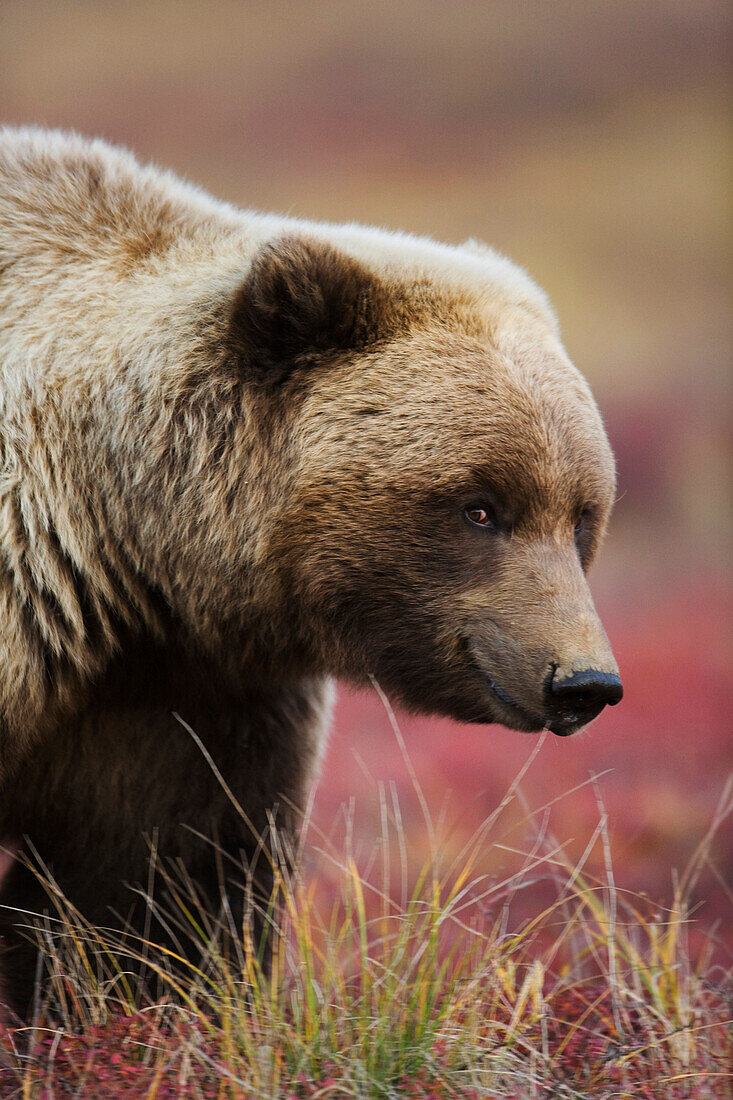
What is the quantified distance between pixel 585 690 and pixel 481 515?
53 cm

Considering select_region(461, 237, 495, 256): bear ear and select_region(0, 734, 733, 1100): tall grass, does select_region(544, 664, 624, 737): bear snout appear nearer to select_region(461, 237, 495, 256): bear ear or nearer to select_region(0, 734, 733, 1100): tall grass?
select_region(0, 734, 733, 1100): tall grass

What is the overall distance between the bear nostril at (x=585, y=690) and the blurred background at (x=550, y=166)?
5.14 m

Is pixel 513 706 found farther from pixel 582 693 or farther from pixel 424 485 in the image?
pixel 424 485

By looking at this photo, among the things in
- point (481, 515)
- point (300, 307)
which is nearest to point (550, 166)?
point (300, 307)

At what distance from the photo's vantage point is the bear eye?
299 centimetres

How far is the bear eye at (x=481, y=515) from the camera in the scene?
2.99 m

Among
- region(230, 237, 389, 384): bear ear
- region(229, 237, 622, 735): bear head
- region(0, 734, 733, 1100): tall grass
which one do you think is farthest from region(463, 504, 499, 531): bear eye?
region(0, 734, 733, 1100): tall grass

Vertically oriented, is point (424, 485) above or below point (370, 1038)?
above

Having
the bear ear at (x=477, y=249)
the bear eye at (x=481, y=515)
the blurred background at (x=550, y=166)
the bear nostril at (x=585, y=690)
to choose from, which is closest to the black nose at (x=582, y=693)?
the bear nostril at (x=585, y=690)

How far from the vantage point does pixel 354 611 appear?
3096mm

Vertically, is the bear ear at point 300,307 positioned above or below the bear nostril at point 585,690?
above

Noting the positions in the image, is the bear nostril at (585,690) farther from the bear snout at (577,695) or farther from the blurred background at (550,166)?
the blurred background at (550,166)

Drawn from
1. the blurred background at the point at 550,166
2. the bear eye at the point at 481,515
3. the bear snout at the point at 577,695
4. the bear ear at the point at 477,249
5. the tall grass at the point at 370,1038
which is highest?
the blurred background at the point at 550,166

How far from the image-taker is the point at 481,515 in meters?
3.00
